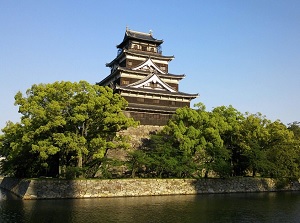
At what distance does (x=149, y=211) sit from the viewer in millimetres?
16156

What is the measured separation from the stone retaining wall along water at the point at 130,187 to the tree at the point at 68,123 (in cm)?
163

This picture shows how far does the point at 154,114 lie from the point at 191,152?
7308 millimetres

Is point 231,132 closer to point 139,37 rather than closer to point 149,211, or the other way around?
point 149,211

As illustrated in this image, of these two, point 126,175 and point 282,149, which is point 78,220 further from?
point 282,149

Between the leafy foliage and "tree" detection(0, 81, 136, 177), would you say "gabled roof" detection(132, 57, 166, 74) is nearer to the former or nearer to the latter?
the leafy foliage

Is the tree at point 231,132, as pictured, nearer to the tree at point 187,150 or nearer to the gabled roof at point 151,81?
the tree at point 187,150

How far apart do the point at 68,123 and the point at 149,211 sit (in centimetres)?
957

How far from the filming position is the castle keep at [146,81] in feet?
104

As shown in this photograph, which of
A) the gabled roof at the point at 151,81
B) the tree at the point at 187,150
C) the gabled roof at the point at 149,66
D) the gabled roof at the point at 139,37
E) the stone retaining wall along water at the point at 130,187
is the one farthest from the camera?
the gabled roof at the point at 139,37

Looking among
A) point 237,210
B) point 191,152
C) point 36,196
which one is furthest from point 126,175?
point 237,210

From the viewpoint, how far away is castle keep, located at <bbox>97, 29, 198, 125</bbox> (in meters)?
31.6

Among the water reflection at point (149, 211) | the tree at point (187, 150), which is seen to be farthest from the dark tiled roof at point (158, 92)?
the water reflection at point (149, 211)

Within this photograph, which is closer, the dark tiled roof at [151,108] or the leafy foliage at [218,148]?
the leafy foliage at [218,148]

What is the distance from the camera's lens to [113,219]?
46.1 ft
